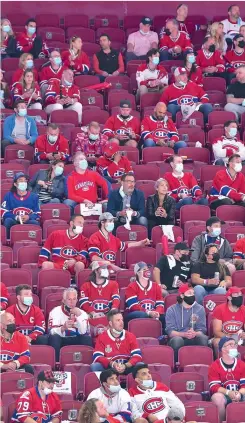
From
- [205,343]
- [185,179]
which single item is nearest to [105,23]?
[185,179]

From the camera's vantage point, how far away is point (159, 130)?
1878cm

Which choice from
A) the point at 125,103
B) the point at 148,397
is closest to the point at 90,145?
the point at 125,103

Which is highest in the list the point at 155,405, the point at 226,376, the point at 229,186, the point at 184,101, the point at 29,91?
the point at 29,91

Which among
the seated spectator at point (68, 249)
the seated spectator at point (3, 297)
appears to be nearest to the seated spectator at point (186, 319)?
the seated spectator at point (68, 249)

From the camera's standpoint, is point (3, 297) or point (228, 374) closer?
point (228, 374)

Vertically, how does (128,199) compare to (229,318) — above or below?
above

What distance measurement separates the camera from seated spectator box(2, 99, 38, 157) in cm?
1856

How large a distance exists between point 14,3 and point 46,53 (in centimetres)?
129

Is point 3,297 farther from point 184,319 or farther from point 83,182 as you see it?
point 83,182

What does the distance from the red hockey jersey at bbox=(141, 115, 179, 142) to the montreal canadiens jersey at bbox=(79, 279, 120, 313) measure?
10.4 feet

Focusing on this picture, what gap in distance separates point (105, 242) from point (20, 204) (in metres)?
1.08

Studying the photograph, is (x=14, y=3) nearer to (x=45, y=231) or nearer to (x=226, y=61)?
(x=226, y=61)

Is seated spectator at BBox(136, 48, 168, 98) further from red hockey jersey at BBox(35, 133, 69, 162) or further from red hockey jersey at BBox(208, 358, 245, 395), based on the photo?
red hockey jersey at BBox(208, 358, 245, 395)

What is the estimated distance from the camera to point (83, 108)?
19.5 m
